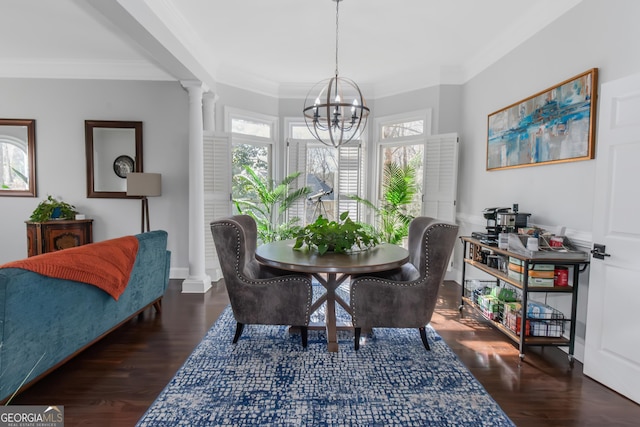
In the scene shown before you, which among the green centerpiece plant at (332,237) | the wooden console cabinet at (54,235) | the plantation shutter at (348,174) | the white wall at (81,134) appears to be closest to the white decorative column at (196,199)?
the white wall at (81,134)

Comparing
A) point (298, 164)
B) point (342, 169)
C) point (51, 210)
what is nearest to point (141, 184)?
point (51, 210)

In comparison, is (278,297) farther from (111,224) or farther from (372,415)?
(111,224)

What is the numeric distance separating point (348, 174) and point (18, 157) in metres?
4.57

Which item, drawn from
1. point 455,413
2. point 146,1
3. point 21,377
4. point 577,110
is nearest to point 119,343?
point 21,377

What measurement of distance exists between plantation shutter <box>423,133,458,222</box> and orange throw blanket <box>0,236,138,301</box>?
3645mm

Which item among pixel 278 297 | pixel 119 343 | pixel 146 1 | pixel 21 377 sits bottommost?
pixel 119 343

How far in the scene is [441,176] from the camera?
456 centimetres

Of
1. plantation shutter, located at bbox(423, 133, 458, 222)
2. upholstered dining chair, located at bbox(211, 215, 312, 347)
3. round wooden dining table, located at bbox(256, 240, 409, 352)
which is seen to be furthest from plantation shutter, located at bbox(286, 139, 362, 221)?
upholstered dining chair, located at bbox(211, 215, 312, 347)

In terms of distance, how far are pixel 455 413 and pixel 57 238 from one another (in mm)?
4615

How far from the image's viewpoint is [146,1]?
2.73 m

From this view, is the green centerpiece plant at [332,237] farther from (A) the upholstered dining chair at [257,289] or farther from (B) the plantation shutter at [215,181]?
(B) the plantation shutter at [215,181]

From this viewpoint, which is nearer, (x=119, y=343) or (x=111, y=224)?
(x=119, y=343)

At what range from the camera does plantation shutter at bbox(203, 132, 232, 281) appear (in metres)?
4.49

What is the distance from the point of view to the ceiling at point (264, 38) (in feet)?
10.1
